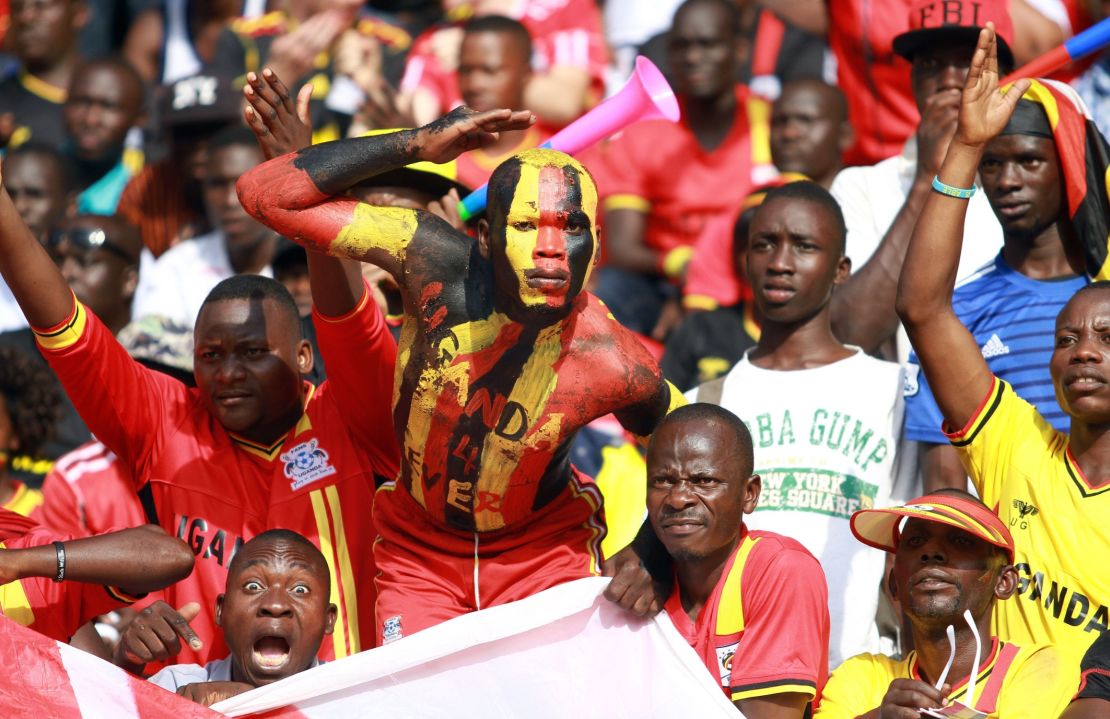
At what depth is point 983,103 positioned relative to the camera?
4852 millimetres

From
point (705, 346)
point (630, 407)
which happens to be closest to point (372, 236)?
point (630, 407)

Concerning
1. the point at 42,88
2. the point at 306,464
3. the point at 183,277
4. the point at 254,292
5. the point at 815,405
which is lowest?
the point at 306,464

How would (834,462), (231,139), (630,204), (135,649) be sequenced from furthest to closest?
(630,204) < (231,139) < (834,462) < (135,649)

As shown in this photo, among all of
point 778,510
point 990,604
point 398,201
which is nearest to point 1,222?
point 398,201

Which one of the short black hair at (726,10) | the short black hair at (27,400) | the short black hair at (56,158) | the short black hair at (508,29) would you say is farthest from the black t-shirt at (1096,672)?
the short black hair at (56,158)

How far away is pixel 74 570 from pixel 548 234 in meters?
1.55

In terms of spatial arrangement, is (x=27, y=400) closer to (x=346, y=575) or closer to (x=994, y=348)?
(x=346, y=575)

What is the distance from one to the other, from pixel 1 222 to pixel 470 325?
1383mm

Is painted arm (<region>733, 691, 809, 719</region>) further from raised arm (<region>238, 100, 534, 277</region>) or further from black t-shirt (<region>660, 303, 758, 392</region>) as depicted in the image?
black t-shirt (<region>660, 303, 758, 392</region>)

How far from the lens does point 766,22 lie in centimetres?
867

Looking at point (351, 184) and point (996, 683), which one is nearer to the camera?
point (996, 683)

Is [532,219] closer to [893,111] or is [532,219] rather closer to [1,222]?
[1,222]

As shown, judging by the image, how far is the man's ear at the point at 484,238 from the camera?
15.0 feet

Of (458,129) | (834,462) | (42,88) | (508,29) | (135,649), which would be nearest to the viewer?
(458,129)
